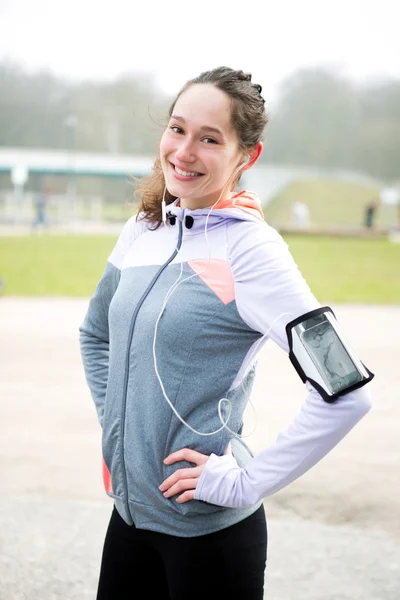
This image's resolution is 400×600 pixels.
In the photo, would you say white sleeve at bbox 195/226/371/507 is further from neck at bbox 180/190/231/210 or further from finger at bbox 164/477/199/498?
neck at bbox 180/190/231/210

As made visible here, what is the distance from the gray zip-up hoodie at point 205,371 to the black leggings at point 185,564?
0.03 meters

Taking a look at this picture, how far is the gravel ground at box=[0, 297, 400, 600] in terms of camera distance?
11.1ft

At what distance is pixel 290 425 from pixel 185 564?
400mm

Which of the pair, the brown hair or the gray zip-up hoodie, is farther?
the brown hair

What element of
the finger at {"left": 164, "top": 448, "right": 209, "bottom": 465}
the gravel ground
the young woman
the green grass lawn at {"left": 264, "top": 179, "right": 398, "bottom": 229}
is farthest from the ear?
the green grass lawn at {"left": 264, "top": 179, "right": 398, "bottom": 229}

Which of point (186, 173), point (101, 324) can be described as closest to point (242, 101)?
point (186, 173)

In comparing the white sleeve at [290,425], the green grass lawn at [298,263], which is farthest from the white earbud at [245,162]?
the green grass lawn at [298,263]

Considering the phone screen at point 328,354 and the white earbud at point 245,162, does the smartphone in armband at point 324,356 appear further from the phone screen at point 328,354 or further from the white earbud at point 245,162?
the white earbud at point 245,162

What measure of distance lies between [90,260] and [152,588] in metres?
17.7

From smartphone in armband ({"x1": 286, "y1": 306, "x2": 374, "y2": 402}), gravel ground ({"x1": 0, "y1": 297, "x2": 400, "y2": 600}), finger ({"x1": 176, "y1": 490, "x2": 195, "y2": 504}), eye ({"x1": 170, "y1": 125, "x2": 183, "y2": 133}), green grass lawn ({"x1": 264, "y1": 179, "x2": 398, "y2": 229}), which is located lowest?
green grass lawn ({"x1": 264, "y1": 179, "x2": 398, "y2": 229})

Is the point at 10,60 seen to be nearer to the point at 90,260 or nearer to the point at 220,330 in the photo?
the point at 90,260

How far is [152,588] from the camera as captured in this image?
1.88 metres

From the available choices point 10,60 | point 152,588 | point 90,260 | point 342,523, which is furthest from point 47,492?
point 10,60

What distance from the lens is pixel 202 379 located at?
1.70 metres
